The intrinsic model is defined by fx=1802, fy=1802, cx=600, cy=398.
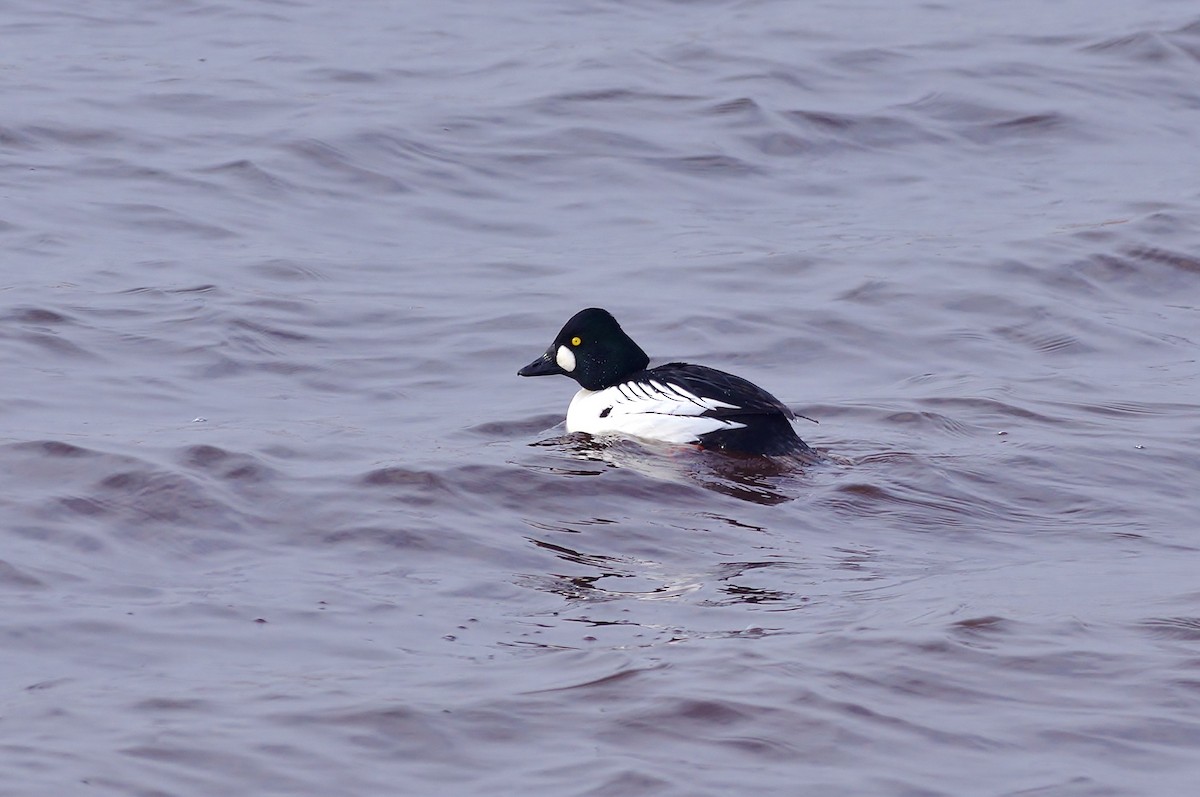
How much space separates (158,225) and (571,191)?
10.4 ft

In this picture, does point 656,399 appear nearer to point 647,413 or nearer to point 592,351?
point 647,413

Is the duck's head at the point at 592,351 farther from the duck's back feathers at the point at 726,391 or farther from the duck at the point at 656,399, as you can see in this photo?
the duck's back feathers at the point at 726,391

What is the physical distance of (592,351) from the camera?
9117 mm

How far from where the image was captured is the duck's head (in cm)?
909

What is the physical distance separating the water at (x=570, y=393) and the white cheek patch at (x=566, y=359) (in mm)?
332

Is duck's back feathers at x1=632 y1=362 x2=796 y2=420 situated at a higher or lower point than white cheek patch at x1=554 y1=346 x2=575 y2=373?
higher

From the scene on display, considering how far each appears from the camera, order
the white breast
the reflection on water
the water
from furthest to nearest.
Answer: the white breast
the reflection on water
the water

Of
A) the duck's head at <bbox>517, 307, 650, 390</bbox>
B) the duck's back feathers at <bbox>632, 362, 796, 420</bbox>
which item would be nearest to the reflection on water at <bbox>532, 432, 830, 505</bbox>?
the duck's back feathers at <bbox>632, 362, 796, 420</bbox>

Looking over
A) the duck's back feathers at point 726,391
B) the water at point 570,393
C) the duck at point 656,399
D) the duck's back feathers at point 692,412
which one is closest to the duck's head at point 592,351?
the duck at point 656,399

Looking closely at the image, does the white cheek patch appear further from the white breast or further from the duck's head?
the white breast

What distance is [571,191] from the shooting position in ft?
44.4

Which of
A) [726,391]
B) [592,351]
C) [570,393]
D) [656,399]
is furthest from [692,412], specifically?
[570,393]

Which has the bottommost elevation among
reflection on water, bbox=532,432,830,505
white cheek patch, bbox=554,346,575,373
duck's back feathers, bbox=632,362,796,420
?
reflection on water, bbox=532,432,830,505

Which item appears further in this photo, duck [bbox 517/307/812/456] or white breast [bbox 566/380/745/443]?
white breast [bbox 566/380/745/443]
